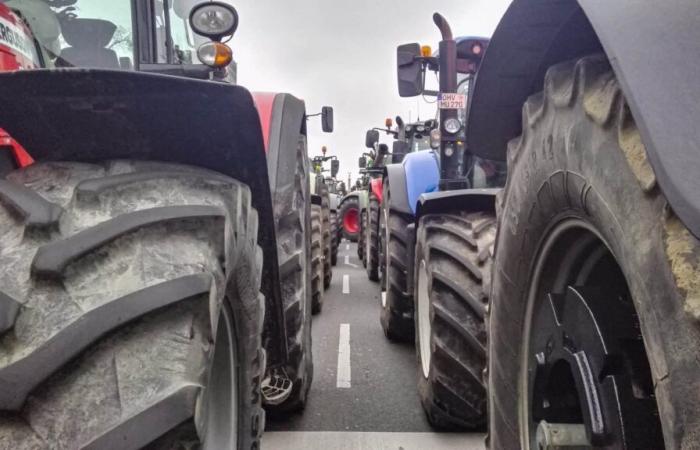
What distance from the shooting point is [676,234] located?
0.71m

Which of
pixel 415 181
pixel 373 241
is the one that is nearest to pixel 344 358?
pixel 415 181

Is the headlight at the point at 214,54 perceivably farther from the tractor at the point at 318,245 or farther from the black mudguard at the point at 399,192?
the tractor at the point at 318,245

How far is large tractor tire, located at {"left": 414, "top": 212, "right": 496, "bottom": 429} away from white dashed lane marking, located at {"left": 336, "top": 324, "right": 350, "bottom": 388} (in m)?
1.13

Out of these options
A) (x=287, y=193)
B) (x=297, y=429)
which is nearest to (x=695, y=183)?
(x=287, y=193)

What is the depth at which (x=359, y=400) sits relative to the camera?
3.82 meters

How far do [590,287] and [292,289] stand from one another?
184cm

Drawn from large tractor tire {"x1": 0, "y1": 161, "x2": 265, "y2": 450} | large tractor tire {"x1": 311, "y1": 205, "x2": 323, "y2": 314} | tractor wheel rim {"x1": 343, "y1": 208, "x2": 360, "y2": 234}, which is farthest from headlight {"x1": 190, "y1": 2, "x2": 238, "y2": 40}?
tractor wheel rim {"x1": 343, "y1": 208, "x2": 360, "y2": 234}

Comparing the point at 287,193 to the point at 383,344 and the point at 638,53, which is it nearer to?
the point at 638,53

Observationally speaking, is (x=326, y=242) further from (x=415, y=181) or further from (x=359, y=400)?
(x=359, y=400)

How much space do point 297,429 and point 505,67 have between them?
2.52m

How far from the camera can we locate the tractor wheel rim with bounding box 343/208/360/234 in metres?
14.9

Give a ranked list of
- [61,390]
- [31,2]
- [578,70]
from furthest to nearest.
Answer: [31,2], [578,70], [61,390]

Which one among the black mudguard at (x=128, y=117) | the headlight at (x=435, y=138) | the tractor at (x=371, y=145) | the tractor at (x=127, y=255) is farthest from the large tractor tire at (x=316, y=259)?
the black mudguard at (x=128, y=117)

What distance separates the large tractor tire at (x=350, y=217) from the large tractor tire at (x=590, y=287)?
12221 millimetres
